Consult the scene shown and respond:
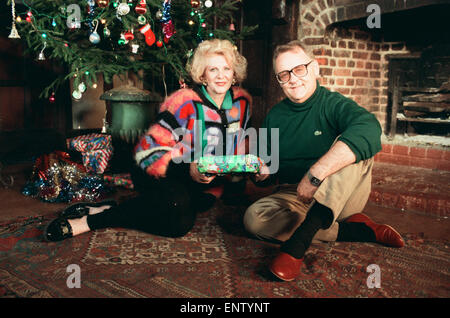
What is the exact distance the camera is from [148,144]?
199 centimetres

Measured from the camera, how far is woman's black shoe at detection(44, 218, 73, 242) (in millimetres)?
1890

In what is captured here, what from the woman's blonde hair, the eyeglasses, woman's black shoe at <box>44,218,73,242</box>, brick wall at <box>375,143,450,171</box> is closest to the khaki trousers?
the eyeglasses

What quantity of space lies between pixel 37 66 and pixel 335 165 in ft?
10.7

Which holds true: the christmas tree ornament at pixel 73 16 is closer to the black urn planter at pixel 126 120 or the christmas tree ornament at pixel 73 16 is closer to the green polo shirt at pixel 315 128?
the black urn planter at pixel 126 120

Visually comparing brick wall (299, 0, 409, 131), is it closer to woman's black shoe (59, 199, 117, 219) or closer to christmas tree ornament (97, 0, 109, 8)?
christmas tree ornament (97, 0, 109, 8)

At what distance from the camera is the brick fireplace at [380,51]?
3.10 meters

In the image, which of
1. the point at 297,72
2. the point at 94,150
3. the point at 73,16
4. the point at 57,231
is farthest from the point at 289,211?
the point at 73,16

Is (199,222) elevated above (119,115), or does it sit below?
below

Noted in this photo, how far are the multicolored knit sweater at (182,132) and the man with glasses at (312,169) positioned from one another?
27cm

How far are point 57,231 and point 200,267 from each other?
76 cm

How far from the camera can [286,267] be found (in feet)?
4.90

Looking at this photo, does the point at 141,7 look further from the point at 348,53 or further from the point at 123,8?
the point at 348,53
